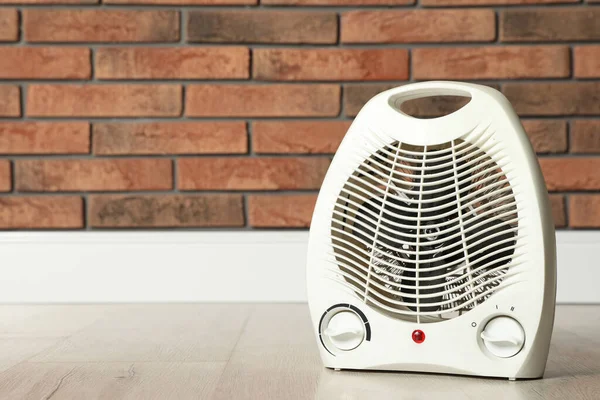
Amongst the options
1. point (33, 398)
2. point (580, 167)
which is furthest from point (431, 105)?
point (33, 398)

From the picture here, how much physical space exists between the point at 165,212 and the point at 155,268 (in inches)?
5.5

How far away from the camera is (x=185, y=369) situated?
3.22ft

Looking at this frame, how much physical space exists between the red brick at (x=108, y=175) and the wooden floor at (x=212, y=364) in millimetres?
382

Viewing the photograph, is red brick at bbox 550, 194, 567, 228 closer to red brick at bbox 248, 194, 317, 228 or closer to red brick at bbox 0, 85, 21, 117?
red brick at bbox 248, 194, 317, 228

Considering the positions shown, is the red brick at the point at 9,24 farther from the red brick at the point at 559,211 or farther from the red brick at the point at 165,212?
the red brick at the point at 559,211

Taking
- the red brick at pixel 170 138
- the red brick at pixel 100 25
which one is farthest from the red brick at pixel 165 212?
the red brick at pixel 100 25

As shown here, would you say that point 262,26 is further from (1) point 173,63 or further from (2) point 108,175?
(2) point 108,175

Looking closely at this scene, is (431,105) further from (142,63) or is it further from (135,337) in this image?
(135,337)

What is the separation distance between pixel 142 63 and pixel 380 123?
1.00m

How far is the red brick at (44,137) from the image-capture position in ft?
5.85

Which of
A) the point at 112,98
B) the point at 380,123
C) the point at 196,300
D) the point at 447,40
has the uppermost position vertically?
the point at 447,40

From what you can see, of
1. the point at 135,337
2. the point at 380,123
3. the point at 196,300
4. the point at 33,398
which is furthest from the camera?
the point at 196,300

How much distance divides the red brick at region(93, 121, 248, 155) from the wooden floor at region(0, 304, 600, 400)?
0.45m

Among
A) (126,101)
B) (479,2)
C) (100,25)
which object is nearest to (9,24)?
(100,25)
